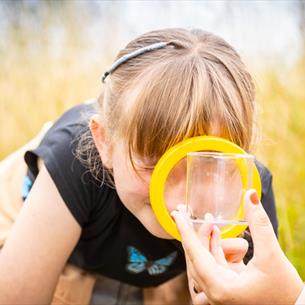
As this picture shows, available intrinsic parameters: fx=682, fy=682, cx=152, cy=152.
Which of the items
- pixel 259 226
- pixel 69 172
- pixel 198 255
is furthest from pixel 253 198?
pixel 69 172

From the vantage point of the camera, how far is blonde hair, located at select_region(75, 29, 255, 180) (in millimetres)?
1490

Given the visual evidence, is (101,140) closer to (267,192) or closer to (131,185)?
(131,185)

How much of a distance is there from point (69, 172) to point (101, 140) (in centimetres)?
16

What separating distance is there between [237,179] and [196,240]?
0.53ft

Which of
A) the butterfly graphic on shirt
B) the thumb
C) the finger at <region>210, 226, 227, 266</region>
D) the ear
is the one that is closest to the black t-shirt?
the butterfly graphic on shirt

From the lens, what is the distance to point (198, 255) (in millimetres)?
1309

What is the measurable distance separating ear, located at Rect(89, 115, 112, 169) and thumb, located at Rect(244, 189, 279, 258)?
1.73ft

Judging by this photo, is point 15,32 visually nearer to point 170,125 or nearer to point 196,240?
point 170,125

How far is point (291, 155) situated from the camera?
2.65m

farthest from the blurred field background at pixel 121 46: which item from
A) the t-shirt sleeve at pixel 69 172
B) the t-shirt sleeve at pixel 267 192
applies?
the t-shirt sleeve at pixel 69 172

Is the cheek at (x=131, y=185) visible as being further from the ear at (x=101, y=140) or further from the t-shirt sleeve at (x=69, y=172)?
the t-shirt sleeve at (x=69, y=172)

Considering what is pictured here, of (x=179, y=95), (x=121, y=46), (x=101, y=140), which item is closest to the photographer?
(x=179, y=95)

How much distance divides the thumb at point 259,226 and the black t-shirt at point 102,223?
632 millimetres

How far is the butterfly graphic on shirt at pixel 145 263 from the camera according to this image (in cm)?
197
